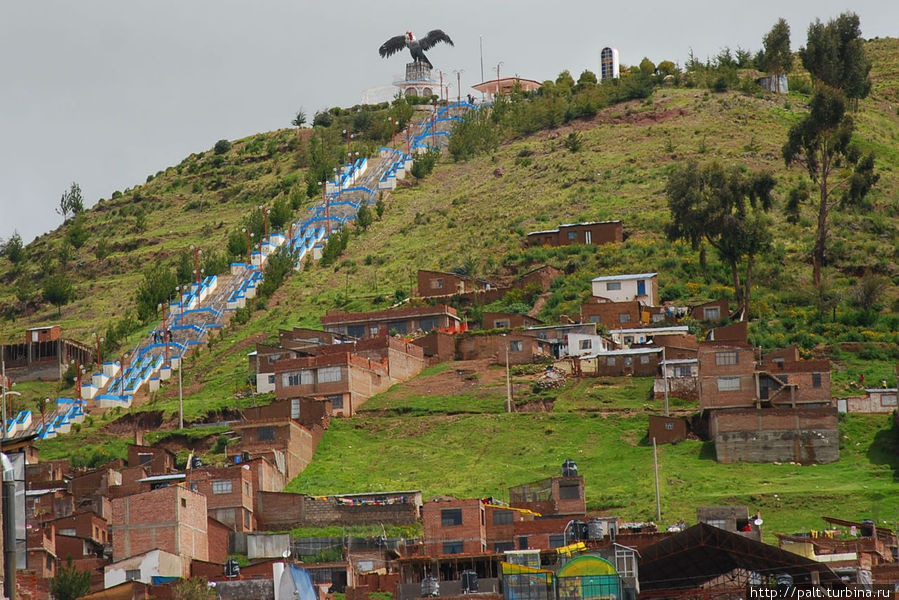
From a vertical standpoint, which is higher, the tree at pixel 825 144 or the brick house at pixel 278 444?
the tree at pixel 825 144

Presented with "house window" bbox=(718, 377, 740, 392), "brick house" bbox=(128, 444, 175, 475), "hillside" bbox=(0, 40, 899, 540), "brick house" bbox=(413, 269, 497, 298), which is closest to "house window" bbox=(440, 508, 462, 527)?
"hillside" bbox=(0, 40, 899, 540)

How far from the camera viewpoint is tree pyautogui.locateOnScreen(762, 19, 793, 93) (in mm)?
A: 166250

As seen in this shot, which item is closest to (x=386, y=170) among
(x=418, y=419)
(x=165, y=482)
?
(x=418, y=419)

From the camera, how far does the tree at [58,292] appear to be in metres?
147

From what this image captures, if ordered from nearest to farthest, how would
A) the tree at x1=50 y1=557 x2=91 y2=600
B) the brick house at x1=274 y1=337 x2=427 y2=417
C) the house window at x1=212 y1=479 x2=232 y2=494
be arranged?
the tree at x1=50 y1=557 x2=91 y2=600 < the house window at x1=212 y1=479 x2=232 y2=494 < the brick house at x1=274 y1=337 x2=427 y2=417

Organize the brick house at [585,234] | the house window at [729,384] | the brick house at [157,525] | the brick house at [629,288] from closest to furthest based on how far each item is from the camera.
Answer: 1. the brick house at [157,525]
2. the house window at [729,384]
3. the brick house at [629,288]
4. the brick house at [585,234]

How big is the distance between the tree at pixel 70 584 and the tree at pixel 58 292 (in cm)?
8215

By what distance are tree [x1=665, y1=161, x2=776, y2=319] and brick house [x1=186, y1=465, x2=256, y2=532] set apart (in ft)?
122

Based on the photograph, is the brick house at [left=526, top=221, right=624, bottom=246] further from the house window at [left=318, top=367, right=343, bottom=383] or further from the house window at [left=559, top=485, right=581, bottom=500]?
the house window at [left=559, top=485, right=581, bottom=500]

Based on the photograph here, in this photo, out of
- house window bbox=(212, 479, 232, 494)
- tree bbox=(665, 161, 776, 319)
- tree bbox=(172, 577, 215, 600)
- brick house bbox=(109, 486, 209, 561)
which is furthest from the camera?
tree bbox=(665, 161, 776, 319)

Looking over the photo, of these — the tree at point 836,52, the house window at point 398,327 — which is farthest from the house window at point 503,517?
the tree at point 836,52

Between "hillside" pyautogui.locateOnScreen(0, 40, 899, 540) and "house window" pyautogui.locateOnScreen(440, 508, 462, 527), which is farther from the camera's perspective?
"hillside" pyautogui.locateOnScreen(0, 40, 899, 540)

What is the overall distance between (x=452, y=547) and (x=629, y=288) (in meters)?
43.4

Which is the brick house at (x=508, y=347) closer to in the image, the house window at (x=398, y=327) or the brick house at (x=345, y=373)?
the brick house at (x=345, y=373)
